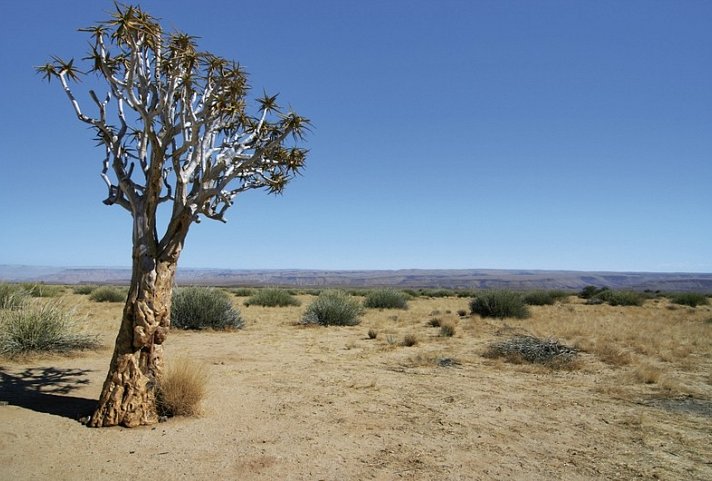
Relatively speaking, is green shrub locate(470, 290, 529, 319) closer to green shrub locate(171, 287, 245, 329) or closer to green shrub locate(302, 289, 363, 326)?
green shrub locate(302, 289, 363, 326)

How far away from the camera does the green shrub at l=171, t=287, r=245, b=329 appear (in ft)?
53.3

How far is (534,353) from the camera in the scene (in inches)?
452

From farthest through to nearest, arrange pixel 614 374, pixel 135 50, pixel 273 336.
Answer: pixel 273 336
pixel 614 374
pixel 135 50

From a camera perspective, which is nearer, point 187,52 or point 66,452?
point 66,452

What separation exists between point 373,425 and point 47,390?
501 centimetres

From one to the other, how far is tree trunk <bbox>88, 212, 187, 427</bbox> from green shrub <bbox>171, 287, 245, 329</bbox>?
10306mm

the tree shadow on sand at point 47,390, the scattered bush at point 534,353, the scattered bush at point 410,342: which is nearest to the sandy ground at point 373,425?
the tree shadow on sand at point 47,390

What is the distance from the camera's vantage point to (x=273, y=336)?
15227mm

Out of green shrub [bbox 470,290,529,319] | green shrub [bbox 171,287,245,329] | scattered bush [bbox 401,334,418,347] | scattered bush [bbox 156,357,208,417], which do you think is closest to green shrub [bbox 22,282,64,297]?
green shrub [bbox 171,287,245,329]

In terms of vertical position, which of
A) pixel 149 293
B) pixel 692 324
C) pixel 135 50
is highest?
pixel 135 50

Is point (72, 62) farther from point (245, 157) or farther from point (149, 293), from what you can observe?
point (149, 293)

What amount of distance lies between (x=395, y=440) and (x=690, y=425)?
4.17 meters

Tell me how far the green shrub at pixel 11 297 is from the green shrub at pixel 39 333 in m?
2.73

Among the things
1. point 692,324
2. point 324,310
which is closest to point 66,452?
point 324,310
